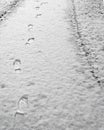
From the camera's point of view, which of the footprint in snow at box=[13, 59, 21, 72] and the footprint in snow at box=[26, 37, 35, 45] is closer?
the footprint in snow at box=[13, 59, 21, 72]

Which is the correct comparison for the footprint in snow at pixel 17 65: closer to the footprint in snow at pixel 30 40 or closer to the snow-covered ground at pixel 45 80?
the snow-covered ground at pixel 45 80

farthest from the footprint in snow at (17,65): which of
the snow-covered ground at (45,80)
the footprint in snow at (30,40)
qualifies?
the footprint in snow at (30,40)

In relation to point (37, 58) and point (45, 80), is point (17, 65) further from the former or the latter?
point (45, 80)

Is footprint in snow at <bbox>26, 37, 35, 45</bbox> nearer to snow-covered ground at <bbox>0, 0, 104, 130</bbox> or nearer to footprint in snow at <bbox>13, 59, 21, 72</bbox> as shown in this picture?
snow-covered ground at <bbox>0, 0, 104, 130</bbox>

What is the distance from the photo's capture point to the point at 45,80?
77.6 inches

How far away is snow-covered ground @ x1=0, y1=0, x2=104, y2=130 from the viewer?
1.57 metres

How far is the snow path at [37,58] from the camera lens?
5.95 ft

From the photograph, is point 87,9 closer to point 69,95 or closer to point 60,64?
point 60,64

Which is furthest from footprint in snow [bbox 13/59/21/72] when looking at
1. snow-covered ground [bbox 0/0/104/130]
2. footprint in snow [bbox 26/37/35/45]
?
footprint in snow [bbox 26/37/35/45]


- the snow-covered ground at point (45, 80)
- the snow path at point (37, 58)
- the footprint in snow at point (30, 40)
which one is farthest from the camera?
the footprint in snow at point (30, 40)

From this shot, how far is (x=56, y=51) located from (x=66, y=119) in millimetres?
1047

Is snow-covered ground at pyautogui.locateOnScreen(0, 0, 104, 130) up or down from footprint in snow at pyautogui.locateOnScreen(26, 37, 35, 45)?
down

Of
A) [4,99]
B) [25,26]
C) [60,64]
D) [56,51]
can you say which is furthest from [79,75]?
[25,26]

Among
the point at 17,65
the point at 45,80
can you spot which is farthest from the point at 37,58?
the point at 45,80
